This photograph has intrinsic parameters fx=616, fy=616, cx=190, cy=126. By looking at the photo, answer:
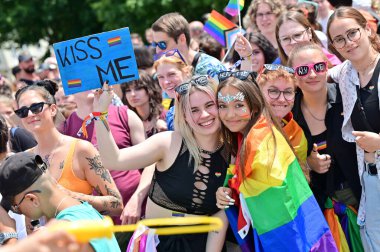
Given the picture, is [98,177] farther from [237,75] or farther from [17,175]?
[237,75]

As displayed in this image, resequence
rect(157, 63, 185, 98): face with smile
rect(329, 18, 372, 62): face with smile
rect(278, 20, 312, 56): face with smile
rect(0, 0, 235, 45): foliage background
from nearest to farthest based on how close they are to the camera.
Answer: rect(329, 18, 372, 62): face with smile < rect(157, 63, 185, 98): face with smile < rect(278, 20, 312, 56): face with smile < rect(0, 0, 235, 45): foliage background

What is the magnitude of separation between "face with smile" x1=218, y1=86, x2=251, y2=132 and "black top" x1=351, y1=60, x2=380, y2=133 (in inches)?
29.5

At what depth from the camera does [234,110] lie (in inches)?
149

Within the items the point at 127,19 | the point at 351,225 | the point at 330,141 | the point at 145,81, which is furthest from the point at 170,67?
the point at 127,19

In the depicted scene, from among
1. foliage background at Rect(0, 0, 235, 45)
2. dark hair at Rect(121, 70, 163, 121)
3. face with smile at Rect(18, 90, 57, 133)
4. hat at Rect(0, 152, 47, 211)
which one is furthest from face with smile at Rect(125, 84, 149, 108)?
foliage background at Rect(0, 0, 235, 45)

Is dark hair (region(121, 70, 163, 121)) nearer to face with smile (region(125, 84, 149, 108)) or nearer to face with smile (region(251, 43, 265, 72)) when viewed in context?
face with smile (region(125, 84, 149, 108))

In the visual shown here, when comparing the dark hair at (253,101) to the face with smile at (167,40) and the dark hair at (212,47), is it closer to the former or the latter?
the face with smile at (167,40)

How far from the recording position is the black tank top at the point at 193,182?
387 centimetres

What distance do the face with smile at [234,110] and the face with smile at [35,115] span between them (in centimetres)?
137

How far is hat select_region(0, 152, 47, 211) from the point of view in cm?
329

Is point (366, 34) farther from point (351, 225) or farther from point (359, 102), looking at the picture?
point (351, 225)

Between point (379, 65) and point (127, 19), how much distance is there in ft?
38.3

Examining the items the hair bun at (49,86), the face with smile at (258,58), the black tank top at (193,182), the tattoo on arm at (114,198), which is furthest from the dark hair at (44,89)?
the face with smile at (258,58)

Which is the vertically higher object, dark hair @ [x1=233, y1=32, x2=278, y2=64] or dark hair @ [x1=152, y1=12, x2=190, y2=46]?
dark hair @ [x1=152, y1=12, x2=190, y2=46]
